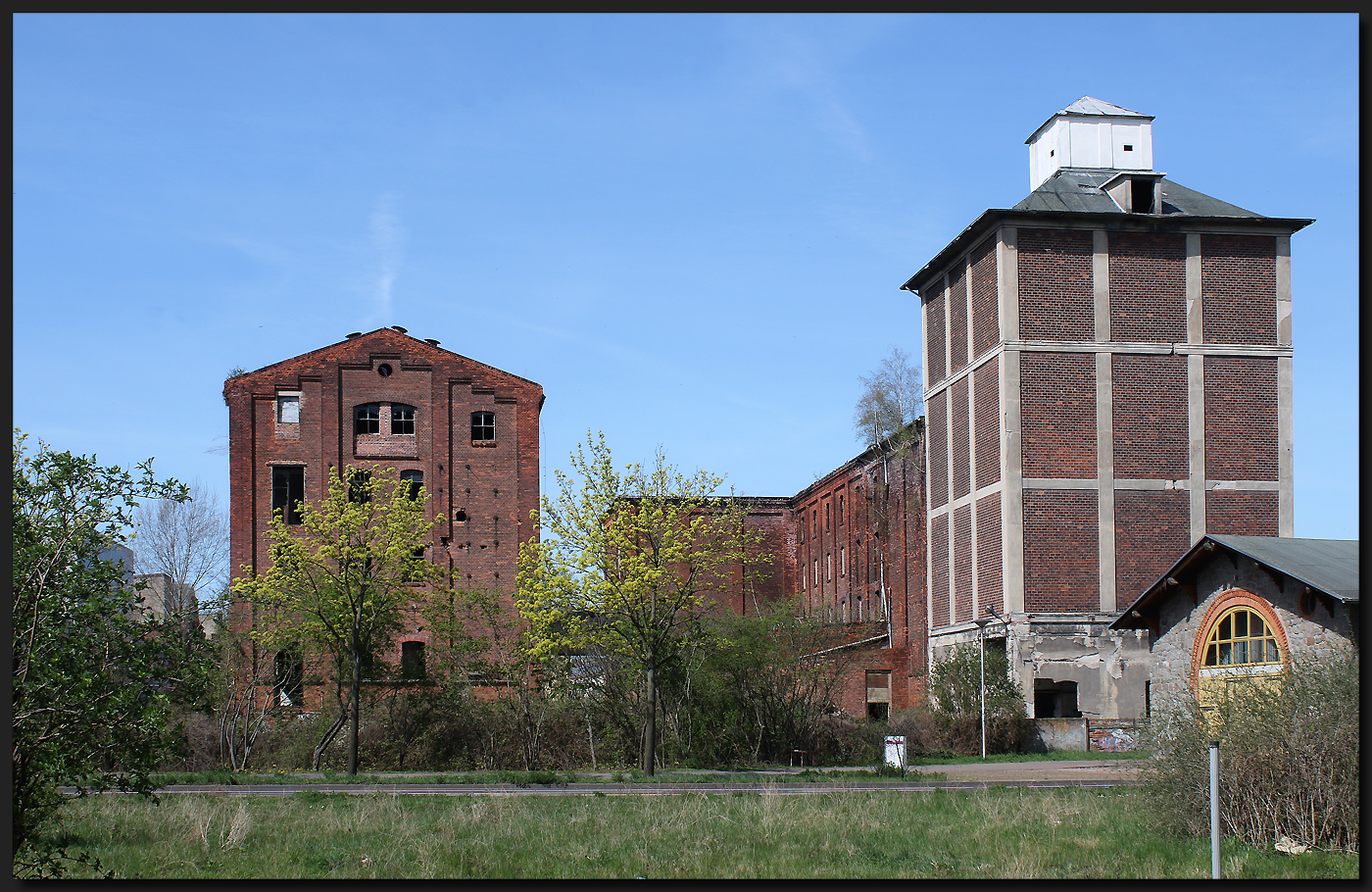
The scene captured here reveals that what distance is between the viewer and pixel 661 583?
27719mm

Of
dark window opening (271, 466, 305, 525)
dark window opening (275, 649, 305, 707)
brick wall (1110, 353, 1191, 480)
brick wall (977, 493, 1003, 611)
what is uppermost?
brick wall (1110, 353, 1191, 480)

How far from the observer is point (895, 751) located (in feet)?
81.1

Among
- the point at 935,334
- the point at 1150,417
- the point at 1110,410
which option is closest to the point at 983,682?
the point at 1110,410

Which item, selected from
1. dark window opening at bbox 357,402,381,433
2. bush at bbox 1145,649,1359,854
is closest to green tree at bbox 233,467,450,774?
dark window opening at bbox 357,402,381,433

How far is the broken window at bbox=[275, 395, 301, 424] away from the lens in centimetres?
4538

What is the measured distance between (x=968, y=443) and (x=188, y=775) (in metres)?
24.4

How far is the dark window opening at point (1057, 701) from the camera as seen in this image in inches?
1411

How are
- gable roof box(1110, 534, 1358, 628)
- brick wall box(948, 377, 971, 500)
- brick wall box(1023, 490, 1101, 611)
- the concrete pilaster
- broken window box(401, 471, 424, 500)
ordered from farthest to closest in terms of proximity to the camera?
broken window box(401, 471, 424, 500) → brick wall box(948, 377, 971, 500) → the concrete pilaster → brick wall box(1023, 490, 1101, 611) → gable roof box(1110, 534, 1358, 628)

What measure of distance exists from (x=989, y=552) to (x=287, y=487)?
2404cm

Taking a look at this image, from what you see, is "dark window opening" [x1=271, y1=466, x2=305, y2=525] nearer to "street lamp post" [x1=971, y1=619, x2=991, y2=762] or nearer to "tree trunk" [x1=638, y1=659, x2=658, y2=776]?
A: "tree trunk" [x1=638, y1=659, x2=658, y2=776]

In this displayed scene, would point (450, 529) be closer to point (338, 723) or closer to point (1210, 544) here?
point (338, 723)

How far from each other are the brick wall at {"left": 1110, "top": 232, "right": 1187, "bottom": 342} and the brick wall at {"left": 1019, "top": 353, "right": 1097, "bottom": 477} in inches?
69.8

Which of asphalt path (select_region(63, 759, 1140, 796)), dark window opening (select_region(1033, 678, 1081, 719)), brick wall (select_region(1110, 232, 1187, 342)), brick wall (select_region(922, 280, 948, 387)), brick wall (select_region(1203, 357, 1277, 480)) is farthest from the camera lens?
brick wall (select_region(922, 280, 948, 387))

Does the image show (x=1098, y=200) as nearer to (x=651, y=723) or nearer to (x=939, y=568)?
(x=939, y=568)
